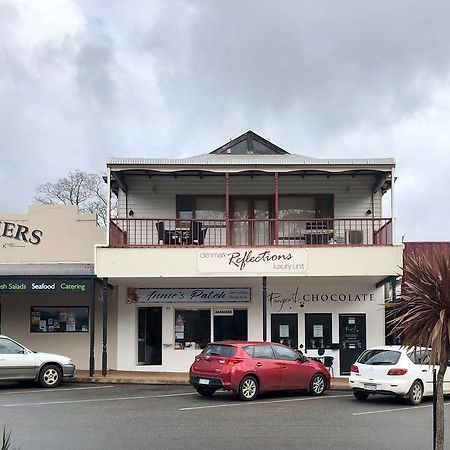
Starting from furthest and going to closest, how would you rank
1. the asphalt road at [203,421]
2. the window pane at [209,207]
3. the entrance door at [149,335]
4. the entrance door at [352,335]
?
the window pane at [209,207] → the entrance door at [149,335] → the entrance door at [352,335] → the asphalt road at [203,421]

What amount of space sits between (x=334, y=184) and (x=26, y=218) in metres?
10.4

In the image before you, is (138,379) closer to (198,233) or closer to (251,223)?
(198,233)

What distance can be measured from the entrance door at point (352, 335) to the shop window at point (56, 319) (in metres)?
8.52

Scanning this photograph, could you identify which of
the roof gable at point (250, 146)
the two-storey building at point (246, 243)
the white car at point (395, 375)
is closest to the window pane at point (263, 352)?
the white car at point (395, 375)

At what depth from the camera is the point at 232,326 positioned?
24.4 metres

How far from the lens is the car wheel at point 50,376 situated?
63.1ft

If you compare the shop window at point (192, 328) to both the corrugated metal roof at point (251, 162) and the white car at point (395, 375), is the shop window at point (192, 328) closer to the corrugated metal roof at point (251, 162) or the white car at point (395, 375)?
the corrugated metal roof at point (251, 162)

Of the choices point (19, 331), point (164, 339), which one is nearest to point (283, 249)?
point (164, 339)

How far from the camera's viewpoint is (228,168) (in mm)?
21844

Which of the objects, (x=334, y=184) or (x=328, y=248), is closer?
(x=328, y=248)

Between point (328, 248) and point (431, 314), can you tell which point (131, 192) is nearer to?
point (328, 248)

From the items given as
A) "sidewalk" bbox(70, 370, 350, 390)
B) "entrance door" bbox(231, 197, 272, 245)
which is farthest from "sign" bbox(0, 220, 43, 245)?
"entrance door" bbox(231, 197, 272, 245)

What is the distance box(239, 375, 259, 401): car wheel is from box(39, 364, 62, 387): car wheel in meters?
5.51

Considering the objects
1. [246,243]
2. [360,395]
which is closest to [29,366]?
[246,243]
